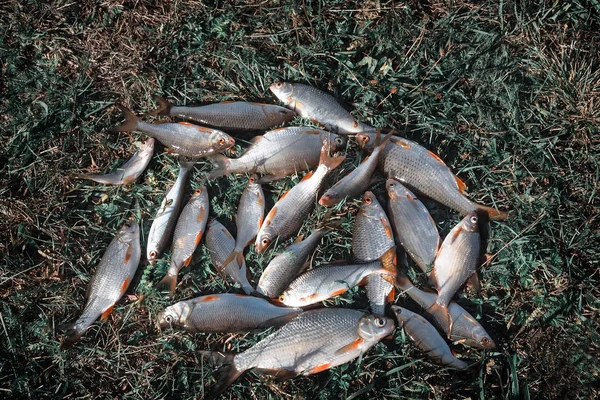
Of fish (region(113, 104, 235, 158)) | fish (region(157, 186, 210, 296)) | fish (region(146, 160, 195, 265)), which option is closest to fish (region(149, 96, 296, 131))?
fish (region(113, 104, 235, 158))

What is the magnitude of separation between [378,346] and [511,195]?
1.68 m

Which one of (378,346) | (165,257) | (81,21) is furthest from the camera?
(81,21)

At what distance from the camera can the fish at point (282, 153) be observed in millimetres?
3896

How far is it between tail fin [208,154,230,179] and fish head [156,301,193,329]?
3.59ft

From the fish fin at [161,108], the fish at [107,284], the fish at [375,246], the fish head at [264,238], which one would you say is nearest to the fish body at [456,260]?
the fish at [375,246]

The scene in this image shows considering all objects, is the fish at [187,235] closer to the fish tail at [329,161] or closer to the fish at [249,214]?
the fish at [249,214]

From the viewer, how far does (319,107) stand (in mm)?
4004

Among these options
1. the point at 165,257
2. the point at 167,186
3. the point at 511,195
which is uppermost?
the point at 511,195

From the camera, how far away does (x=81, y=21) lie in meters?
4.40

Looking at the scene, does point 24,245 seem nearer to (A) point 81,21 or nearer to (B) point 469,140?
(A) point 81,21

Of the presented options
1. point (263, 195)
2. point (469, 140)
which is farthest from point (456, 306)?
point (263, 195)

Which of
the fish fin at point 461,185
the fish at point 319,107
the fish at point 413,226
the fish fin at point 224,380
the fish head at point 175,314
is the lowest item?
the fish fin at point 224,380

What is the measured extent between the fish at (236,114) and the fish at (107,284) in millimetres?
1198

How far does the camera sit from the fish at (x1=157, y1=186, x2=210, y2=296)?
3.87 metres
